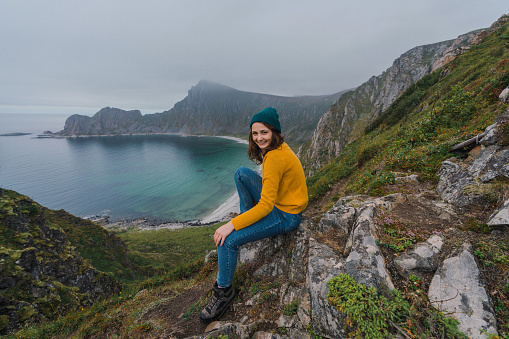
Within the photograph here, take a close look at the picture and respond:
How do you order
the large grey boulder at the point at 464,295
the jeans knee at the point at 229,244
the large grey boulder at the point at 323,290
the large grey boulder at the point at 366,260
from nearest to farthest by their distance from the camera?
1. the large grey boulder at the point at 464,295
2. the large grey boulder at the point at 323,290
3. the large grey boulder at the point at 366,260
4. the jeans knee at the point at 229,244

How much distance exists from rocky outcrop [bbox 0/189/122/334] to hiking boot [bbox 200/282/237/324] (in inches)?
377

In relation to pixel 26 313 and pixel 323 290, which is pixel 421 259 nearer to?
pixel 323 290

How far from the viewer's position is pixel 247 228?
3.96m

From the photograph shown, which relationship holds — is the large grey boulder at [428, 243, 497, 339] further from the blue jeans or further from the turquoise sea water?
the turquoise sea water

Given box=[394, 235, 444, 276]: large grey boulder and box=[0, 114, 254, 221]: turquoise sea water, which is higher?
box=[394, 235, 444, 276]: large grey boulder

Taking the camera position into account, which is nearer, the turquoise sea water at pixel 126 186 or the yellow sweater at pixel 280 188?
the yellow sweater at pixel 280 188

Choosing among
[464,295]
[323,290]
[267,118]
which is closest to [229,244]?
[323,290]

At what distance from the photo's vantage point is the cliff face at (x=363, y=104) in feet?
185

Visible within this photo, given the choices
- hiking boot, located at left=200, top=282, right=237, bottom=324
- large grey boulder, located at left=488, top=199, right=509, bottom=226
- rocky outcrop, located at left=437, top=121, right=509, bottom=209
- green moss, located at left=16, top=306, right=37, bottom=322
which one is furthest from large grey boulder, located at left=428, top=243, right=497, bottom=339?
green moss, located at left=16, top=306, right=37, bottom=322

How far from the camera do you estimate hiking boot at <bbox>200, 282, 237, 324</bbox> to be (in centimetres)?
393

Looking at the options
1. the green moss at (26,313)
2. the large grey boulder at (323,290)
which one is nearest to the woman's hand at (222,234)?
the large grey boulder at (323,290)

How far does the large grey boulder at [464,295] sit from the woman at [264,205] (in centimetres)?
240

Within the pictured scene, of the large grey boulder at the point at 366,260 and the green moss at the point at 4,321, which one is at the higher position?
the large grey boulder at the point at 366,260

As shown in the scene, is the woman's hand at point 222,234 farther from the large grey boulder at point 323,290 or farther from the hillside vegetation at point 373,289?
the large grey boulder at point 323,290
